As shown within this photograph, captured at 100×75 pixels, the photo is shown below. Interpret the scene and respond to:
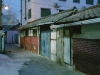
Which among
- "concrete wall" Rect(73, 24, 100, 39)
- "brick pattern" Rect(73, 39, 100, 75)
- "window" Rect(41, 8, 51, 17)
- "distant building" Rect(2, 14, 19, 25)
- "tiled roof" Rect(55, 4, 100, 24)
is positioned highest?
"distant building" Rect(2, 14, 19, 25)

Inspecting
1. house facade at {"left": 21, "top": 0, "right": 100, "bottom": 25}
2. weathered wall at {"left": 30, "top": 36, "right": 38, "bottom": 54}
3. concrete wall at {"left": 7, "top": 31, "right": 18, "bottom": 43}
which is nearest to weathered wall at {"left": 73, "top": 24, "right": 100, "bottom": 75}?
weathered wall at {"left": 30, "top": 36, "right": 38, "bottom": 54}

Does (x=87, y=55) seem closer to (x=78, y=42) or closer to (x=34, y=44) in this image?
(x=78, y=42)

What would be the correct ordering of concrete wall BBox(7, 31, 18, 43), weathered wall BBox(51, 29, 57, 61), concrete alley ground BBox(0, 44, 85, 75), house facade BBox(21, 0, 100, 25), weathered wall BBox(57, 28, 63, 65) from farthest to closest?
concrete wall BBox(7, 31, 18, 43)
house facade BBox(21, 0, 100, 25)
weathered wall BBox(51, 29, 57, 61)
weathered wall BBox(57, 28, 63, 65)
concrete alley ground BBox(0, 44, 85, 75)

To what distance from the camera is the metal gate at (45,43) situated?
1533 cm

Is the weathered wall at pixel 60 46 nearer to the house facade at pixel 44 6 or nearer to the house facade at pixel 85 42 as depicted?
the house facade at pixel 85 42

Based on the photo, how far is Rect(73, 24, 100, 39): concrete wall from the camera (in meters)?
8.51

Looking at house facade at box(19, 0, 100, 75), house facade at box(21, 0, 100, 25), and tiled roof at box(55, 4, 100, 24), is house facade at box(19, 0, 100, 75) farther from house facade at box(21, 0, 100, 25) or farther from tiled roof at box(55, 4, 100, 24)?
house facade at box(21, 0, 100, 25)

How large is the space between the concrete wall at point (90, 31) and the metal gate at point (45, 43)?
5.71m

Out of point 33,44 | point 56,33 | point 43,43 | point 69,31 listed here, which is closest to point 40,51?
point 43,43

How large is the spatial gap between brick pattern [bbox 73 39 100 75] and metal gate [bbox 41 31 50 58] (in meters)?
5.06

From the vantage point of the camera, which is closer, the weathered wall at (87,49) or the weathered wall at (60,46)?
the weathered wall at (87,49)

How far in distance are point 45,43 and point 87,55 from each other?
291 inches

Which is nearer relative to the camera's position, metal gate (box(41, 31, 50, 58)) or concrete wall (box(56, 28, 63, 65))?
concrete wall (box(56, 28, 63, 65))

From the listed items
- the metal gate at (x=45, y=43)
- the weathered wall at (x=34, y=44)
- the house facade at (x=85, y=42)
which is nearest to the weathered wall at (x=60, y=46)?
the house facade at (x=85, y=42)
